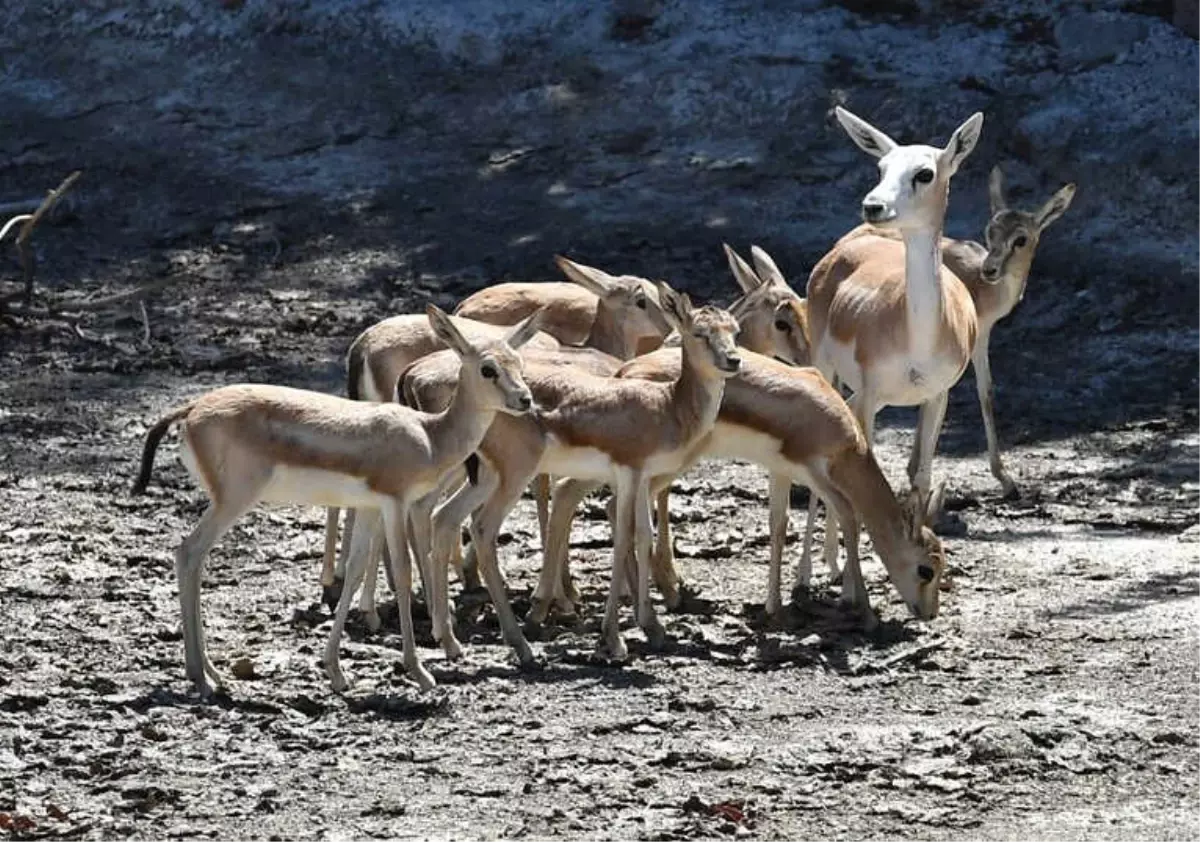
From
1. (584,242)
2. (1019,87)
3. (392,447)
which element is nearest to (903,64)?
(1019,87)

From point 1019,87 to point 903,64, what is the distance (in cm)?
93

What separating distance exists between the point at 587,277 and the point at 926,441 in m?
1.77

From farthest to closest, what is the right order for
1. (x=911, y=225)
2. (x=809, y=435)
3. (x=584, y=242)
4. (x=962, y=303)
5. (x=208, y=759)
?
1. (x=584, y=242)
2. (x=962, y=303)
3. (x=911, y=225)
4. (x=809, y=435)
5. (x=208, y=759)

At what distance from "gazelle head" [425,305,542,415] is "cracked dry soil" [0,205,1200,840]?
3.41ft

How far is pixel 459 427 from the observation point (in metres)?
9.99

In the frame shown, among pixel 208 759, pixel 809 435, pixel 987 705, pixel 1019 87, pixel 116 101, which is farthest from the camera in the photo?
pixel 116 101

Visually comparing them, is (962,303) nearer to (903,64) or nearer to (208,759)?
(208,759)

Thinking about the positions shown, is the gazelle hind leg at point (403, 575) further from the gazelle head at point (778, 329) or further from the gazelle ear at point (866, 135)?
the gazelle ear at point (866, 135)

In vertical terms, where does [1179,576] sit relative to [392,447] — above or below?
below

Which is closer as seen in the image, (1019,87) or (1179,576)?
(1179,576)

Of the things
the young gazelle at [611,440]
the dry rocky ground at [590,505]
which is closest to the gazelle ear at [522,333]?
the young gazelle at [611,440]

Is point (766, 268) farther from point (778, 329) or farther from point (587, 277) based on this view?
point (587, 277)

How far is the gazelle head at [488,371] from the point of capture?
9992mm

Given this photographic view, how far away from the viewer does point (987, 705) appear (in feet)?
31.8
